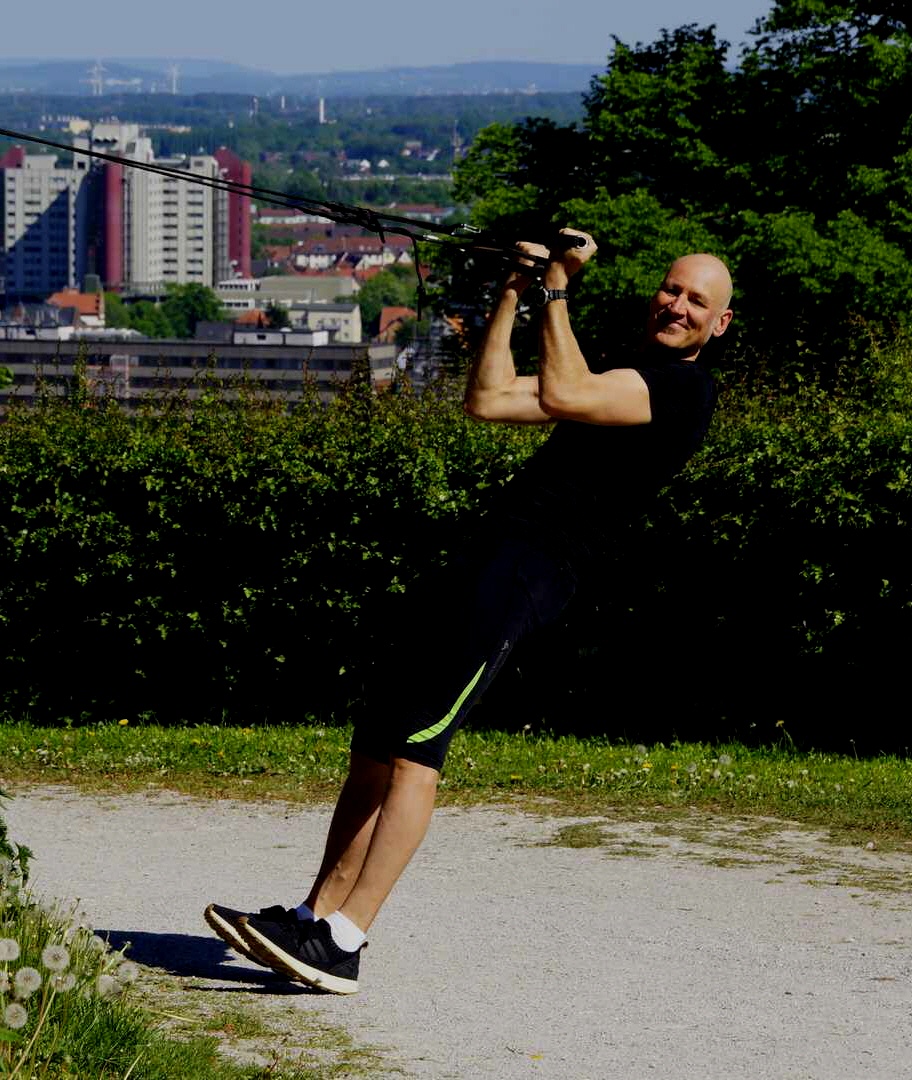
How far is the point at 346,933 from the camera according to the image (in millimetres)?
4938

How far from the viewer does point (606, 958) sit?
525cm

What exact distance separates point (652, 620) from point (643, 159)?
118ft

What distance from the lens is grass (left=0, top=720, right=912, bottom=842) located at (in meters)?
7.43

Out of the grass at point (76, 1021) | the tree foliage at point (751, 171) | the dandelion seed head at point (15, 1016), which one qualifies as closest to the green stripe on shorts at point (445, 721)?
the grass at point (76, 1021)

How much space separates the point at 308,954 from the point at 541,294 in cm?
179

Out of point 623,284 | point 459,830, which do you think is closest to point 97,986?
point 459,830

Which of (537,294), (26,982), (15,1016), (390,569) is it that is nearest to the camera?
(15,1016)

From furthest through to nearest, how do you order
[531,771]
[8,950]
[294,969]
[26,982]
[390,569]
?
[390,569]
[531,771]
[294,969]
[8,950]
[26,982]

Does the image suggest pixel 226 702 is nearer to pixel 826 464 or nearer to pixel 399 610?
pixel 399 610

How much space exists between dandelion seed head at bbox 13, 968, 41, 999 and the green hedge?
553 centimetres

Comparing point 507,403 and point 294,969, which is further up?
point 507,403

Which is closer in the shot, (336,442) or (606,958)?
(606,958)

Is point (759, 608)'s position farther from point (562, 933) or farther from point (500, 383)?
point (500, 383)

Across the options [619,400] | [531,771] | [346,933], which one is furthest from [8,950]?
[531,771]
